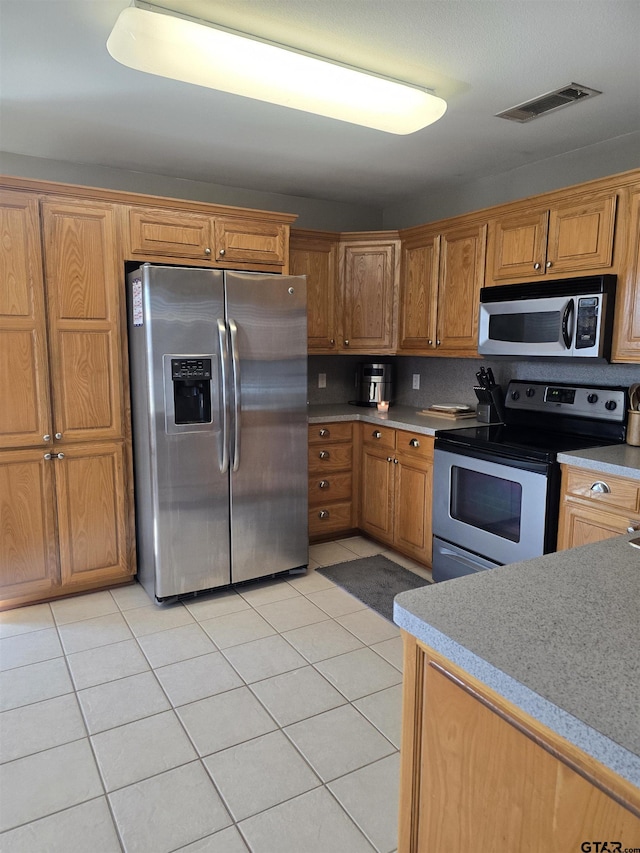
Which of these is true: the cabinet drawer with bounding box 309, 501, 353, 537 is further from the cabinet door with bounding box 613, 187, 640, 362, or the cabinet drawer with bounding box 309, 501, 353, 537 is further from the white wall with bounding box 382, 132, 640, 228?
the white wall with bounding box 382, 132, 640, 228

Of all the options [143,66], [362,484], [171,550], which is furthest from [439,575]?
[143,66]

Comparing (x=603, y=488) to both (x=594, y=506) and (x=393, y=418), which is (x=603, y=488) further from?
(x=393, y=418)

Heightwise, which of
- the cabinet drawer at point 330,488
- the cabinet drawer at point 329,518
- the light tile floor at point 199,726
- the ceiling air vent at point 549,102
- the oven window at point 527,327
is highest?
the ceiling air vent at point 549,102

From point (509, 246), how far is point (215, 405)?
180 centimetres

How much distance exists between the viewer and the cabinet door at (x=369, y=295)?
3875mm

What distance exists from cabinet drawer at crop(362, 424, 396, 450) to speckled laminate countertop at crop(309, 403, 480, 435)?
1.7 inches

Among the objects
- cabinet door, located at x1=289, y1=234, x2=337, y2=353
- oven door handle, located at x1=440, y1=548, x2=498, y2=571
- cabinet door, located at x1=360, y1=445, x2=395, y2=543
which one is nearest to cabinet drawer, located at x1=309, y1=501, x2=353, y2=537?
cabinet door, located at x1=360, y1=445, x2=395, y2=543

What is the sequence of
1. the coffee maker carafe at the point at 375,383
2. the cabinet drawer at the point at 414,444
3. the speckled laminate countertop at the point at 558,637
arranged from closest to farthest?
the speckled laminate countertop at the point at 558,637, the cabinet drawer at the point at 414,444, the coffee maker carafe at the point at 375,383

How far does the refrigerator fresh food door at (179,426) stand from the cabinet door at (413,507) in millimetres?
1124

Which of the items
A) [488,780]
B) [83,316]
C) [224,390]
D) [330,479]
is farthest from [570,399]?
[83,316]

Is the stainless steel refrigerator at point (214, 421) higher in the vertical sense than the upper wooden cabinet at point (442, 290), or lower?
lower

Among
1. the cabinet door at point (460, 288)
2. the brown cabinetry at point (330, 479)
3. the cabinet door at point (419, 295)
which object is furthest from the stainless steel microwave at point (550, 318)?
the brown cabinetry at point (330, 479)

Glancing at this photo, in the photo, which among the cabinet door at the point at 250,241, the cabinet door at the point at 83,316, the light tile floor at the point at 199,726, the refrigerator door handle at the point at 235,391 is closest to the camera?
the light tile floor at the point at 199,726

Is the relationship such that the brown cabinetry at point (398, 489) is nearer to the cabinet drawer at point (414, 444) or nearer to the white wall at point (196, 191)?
the cabinet drawer at point (414, 444)
